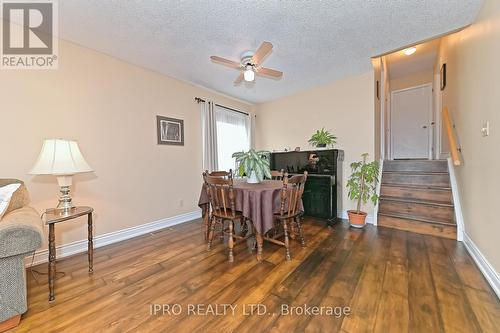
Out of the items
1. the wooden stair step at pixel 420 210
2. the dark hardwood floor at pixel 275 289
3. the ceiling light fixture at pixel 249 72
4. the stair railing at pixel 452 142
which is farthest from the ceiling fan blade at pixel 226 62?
the wooden stair step at pixel 420 210

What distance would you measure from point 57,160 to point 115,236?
1.44 m

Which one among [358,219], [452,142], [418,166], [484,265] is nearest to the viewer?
[484,265]

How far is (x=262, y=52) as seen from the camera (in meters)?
2.13

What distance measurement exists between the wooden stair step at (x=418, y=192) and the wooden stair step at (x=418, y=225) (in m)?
0.40

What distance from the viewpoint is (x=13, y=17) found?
202cm

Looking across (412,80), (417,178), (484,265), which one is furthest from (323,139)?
(412,80)

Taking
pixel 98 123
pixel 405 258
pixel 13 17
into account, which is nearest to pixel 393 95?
pixel 405 258

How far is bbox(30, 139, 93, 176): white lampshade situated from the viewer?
1723 millimetres

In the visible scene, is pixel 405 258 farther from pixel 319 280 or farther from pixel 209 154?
pixel 209 154

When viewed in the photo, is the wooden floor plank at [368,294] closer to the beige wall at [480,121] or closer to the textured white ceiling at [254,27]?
the beige wall at [480,121]

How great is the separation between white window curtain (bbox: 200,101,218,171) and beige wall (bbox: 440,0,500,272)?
359cm

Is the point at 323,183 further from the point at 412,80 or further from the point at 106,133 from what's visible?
the point at 412,80

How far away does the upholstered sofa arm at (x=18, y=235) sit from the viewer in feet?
4.18

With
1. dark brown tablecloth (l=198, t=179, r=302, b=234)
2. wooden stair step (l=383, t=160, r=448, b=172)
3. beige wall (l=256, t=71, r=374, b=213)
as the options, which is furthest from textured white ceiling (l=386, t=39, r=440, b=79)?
dark brown tablecloth (l=198, t=179, r=302, b=234)
